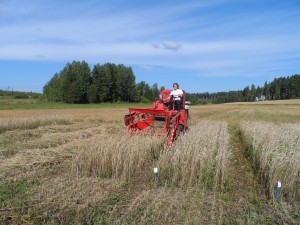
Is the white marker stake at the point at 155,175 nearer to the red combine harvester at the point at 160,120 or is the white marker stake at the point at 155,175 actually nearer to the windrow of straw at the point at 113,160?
the windrow of straw at the point at 113,160

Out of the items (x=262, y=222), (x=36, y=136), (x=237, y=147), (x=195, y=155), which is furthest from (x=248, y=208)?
(x=36, y=136)

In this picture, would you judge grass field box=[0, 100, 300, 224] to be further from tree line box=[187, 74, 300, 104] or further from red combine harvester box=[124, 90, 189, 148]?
tree line box=[187, 74, 300, 104]

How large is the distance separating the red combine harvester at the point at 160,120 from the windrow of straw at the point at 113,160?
2.42m

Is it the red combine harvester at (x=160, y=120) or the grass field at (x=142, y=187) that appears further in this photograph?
the red combine harvester at (x=160, y=120)

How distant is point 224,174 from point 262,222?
6.29 ft

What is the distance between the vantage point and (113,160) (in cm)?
720

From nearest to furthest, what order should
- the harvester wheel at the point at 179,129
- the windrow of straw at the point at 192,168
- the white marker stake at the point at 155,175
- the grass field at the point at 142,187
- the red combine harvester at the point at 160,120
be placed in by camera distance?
the grass field at the point at 142,187
the white marker stake at the point at 155,175
the windrow of straw at the point at 192,168
the red combine harvester at the point at 160,120
the harvester wheel at the point at 179,129

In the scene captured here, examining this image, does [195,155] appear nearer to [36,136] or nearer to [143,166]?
[143,166]

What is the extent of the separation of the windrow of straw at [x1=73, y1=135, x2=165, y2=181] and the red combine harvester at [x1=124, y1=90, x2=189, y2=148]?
7.95ft

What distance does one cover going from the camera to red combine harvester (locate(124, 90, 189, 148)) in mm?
10656

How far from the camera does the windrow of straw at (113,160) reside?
23.6ft

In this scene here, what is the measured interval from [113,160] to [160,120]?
485 cm

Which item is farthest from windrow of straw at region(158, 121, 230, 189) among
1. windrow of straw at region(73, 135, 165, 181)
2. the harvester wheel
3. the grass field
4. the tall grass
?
the tall grass

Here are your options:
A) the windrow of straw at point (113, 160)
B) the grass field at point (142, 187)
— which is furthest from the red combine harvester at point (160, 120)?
the windrow of straw at point (113, 160)
